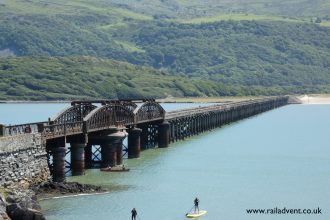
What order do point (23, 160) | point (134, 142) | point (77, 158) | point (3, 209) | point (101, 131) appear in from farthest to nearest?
point (134, 142) < point (101, 131) < point (77, 158) < point (23, 160) < point (3, 209)

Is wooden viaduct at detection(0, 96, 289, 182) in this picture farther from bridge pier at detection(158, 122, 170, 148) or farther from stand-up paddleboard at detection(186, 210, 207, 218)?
stand-up paddleboard at detection(186, 210, 207, 218)

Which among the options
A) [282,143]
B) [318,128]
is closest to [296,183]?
[282,143]

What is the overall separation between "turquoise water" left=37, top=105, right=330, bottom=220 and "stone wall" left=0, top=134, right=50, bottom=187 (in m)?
3.06

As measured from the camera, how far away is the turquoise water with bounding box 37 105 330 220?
194 ft

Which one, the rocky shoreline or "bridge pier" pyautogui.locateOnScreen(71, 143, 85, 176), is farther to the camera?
"bridge pier" pyautogui.locateOnScreen(71, 143, 85, 176)

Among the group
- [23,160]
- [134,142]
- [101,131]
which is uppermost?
[101,131]

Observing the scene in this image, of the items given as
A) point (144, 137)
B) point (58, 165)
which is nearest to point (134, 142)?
point (144, 137)

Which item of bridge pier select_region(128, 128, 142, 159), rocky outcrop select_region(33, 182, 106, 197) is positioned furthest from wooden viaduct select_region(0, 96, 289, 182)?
rocky outcrop select_region(33, 182, 106, 197)

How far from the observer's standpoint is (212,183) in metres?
75.0

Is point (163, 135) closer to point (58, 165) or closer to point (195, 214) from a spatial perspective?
point (58, 165)

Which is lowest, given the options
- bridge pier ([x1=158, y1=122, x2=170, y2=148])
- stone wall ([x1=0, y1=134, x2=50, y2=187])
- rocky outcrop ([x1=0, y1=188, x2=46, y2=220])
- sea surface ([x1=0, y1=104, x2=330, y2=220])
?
sea surface ([x1=0, y1=104, x2=330, y2=220])

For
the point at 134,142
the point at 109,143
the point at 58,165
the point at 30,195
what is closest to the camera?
the point at 30,195

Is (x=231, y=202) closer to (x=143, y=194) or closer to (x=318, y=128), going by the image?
(x=143, y=194)

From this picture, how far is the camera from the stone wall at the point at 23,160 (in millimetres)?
58069
